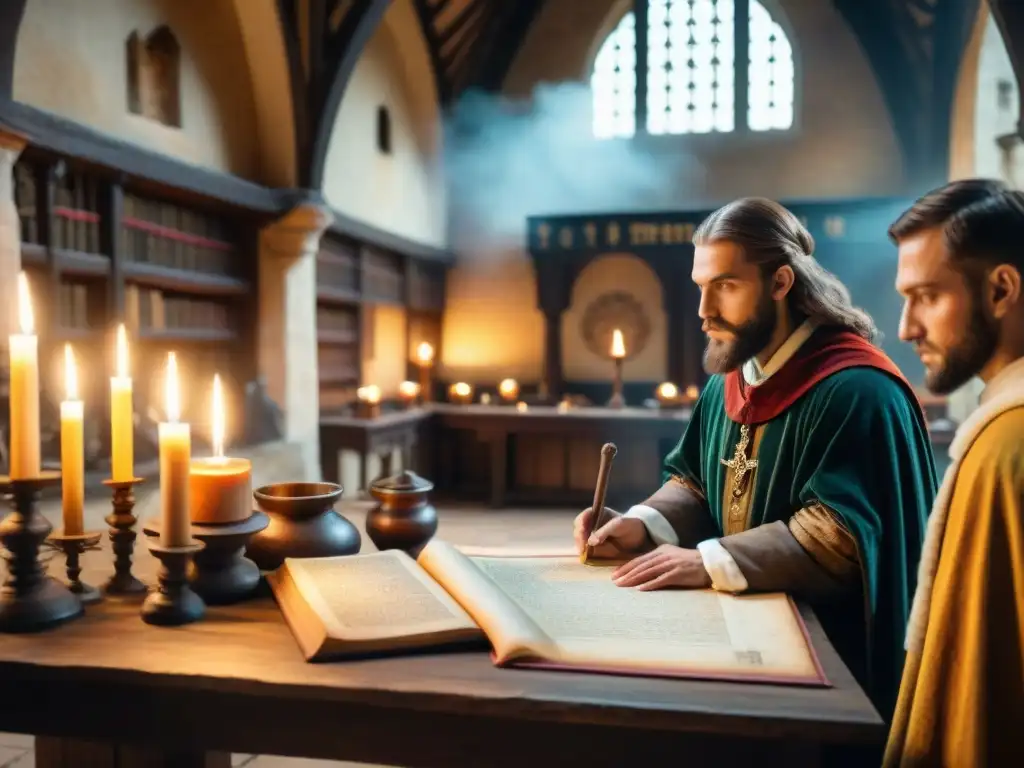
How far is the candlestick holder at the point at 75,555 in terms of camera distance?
159 cm

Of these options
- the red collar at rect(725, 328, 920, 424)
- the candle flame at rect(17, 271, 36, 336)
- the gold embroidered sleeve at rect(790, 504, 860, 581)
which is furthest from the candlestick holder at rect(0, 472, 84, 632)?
the red collar at rect(725, 328, 920, 424)

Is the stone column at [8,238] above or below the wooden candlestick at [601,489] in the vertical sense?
above

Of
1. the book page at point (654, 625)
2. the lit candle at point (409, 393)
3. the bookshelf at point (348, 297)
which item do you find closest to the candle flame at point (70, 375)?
the book page at point (654, 625)

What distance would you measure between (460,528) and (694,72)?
20.3 ft

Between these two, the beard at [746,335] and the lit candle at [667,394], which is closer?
the beard at [746,335]

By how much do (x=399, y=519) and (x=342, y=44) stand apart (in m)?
5.81

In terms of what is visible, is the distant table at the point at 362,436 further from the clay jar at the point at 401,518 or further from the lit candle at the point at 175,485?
the lit candle at the point at 175,485

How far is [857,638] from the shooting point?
1.80m

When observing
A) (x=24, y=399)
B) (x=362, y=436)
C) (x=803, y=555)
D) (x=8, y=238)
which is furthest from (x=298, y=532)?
(x=362, y=436)

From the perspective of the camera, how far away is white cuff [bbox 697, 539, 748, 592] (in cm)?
161

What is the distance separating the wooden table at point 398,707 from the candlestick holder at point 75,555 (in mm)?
179

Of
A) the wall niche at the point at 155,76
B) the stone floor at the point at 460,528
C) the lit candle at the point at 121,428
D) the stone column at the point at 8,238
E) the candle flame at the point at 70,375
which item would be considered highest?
the wall niche at the point at 155,76

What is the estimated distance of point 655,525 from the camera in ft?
6.45

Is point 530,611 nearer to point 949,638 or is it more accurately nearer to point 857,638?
point 949,638
